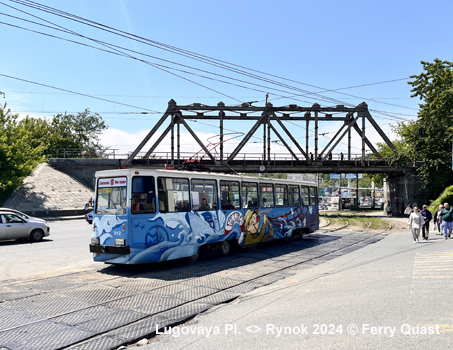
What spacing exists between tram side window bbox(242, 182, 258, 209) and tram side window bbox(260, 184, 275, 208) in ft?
1.55

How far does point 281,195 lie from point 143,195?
811cm

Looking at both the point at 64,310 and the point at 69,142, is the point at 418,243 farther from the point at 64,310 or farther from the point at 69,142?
the point at 69,142

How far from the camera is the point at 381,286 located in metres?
8.94

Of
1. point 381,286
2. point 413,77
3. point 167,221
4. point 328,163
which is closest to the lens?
point 381,286

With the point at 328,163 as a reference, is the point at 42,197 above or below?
below

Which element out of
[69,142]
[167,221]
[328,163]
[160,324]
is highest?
[69,142]

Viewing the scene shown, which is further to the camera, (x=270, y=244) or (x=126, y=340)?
(x=270, y=244)

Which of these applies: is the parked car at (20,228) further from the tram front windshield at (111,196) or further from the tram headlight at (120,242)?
the tram headlight at (120,242)

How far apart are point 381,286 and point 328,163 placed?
129 feet

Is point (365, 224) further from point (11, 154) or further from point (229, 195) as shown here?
point (11, 154)

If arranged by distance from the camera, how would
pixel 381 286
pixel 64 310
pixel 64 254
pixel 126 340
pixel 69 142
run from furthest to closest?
pixel 69 142 → pixel 64 254 → pixel 381 286 → pixel 64 310 → pixel 126 340

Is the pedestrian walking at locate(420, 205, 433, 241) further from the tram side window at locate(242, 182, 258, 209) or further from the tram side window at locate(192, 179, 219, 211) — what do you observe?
the tram side window at locate(192, 179, 219, 211)

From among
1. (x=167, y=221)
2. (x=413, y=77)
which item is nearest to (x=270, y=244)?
(x=167, y=221)

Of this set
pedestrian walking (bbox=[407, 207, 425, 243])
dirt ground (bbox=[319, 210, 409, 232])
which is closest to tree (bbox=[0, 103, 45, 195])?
dirt ground (bbox=[319, 210, 409, 232])
